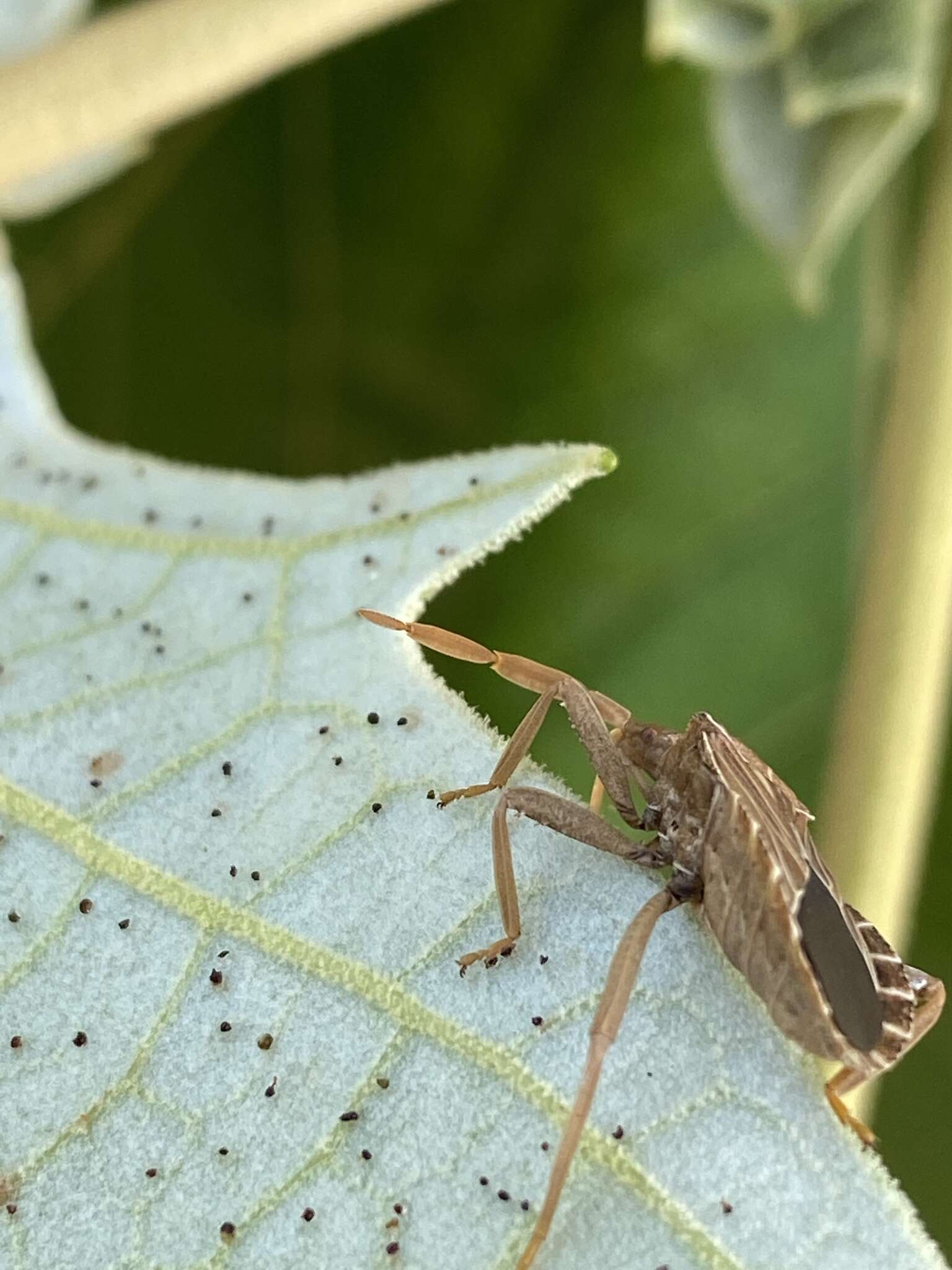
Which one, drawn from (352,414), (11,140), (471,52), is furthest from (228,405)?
(11,140)

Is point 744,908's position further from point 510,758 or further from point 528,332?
point 528,332

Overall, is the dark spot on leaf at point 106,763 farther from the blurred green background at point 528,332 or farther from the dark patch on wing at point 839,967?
the blurred green background at point 528,332

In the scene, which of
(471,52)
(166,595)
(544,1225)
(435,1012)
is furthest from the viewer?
(471,52)

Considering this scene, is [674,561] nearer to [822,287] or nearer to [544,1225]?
[822,287]

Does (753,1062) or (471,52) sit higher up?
(471,52)

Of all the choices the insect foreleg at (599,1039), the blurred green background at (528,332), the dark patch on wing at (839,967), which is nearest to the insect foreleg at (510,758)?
the insect foreleg at (599,1039)

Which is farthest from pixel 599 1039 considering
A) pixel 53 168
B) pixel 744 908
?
pixel 53 168
